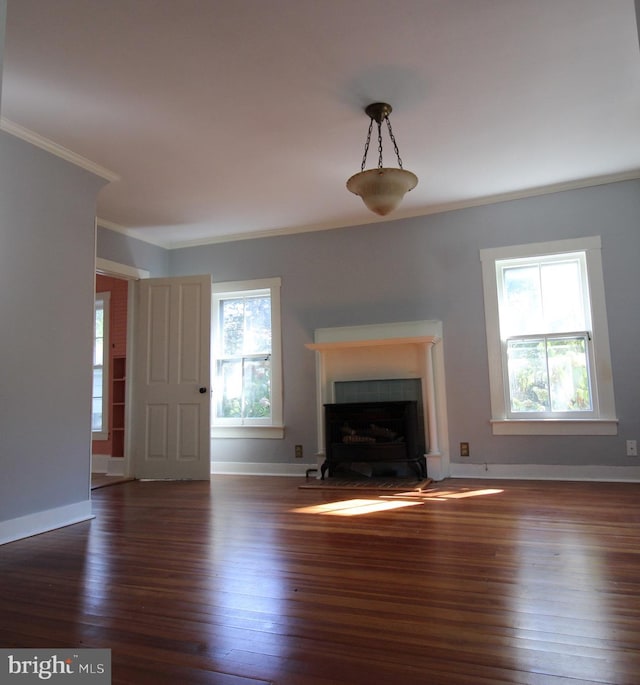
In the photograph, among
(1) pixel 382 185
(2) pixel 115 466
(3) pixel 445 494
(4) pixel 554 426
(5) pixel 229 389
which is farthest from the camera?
(2) pixel 115 466

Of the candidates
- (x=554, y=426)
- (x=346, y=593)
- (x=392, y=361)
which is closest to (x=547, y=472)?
(x=554, y=426)

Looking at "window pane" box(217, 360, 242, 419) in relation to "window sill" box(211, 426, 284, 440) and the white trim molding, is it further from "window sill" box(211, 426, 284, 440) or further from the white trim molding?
the white trim molding

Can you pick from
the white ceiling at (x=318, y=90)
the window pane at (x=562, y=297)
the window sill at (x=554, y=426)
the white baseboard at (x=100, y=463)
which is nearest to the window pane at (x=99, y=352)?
the white baseboard at (x=100, y=463)

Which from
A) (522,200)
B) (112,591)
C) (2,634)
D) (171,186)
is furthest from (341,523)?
(522,200)

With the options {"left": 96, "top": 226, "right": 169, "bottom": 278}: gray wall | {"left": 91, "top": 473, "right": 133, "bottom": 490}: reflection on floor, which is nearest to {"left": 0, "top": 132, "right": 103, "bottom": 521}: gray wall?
{"left": 96, "top": 226, "right": 169, "bottom": 278}: gray wall

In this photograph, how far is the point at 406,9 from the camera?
8.02 feet

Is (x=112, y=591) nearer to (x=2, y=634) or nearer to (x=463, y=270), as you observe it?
(x=2, y=634)

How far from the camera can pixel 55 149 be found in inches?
144

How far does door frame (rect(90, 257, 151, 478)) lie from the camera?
519 centimetres

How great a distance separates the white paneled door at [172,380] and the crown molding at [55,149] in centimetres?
155

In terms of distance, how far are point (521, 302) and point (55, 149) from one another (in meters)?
4.07

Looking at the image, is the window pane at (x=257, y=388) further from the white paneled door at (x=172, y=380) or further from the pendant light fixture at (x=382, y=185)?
the pendant light fixture at (x=382, y=185)

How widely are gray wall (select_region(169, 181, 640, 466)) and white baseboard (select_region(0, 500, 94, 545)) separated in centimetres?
216

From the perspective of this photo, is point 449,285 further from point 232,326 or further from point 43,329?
point 43,329
